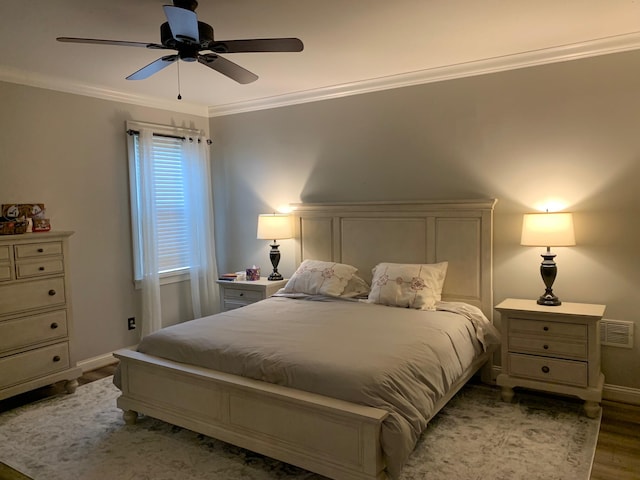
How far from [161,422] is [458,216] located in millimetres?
2645

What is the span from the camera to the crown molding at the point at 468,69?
3.23 m

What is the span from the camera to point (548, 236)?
3.25 m

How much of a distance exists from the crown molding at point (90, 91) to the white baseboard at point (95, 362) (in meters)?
2.32

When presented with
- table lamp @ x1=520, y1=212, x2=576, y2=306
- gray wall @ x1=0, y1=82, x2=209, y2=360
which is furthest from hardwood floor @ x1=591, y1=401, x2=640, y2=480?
gray wall @ x1=0, y1=82, x2=209, y2=360

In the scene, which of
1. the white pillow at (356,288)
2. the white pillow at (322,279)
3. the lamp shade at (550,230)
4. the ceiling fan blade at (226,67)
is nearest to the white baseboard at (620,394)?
the lamp shade at (550,230)

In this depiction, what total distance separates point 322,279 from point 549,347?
1797 mm

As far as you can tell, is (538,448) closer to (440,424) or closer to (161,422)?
(440,424)

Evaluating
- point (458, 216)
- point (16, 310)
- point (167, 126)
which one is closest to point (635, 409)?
point (458, 216)

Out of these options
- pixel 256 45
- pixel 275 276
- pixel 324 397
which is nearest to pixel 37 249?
pixel 275 276

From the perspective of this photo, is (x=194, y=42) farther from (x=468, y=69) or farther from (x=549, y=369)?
(x=549, y=369)

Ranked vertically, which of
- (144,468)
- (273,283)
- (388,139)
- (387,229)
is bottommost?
(144,468)

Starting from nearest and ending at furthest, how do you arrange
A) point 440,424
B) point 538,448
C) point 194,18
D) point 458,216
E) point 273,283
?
point 194,18
point 538,448
point 440,424
point 458,216
point 273,283

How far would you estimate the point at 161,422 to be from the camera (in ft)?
10.4

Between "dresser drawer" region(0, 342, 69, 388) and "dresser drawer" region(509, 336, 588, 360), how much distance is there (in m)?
3.30
